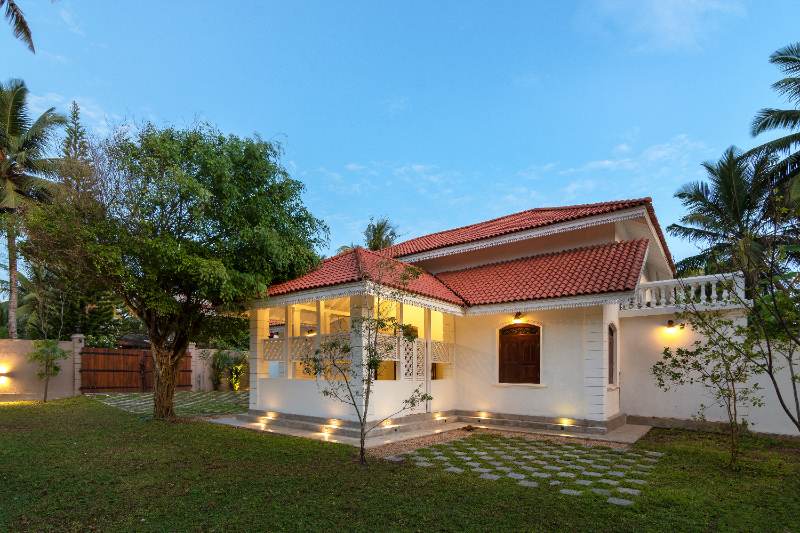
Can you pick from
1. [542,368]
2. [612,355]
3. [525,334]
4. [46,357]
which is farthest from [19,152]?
[612,355]

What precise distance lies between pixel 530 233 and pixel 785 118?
12871 mm

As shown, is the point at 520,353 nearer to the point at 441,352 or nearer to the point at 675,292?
the point at 441,352

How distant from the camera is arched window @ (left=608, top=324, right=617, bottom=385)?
430 inches

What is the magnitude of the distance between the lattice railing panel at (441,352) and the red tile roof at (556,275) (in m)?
1.29

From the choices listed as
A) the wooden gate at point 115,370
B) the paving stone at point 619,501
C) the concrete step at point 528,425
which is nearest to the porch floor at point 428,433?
the concrete step at point 528,425

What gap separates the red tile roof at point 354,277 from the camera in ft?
29.6

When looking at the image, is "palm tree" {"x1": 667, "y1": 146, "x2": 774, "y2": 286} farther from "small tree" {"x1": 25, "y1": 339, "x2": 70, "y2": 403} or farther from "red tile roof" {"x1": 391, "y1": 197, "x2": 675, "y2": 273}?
"small tree" {"x1": 25, "y1": 339, "x2": 70, "y2": 403}

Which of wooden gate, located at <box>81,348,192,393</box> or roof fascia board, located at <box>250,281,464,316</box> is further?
wooden gate, located at <box>81,348,192,393</box>

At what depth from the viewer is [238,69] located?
2219 centimetres

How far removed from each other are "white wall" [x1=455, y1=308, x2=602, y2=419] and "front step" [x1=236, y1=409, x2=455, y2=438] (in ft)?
3.51

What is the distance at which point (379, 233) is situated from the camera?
29.0 m

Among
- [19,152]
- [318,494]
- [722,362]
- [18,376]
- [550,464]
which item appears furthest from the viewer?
[19,152]

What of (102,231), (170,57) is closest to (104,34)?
(102,231)

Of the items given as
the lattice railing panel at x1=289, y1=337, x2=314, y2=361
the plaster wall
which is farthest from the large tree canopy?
the plaster wall
